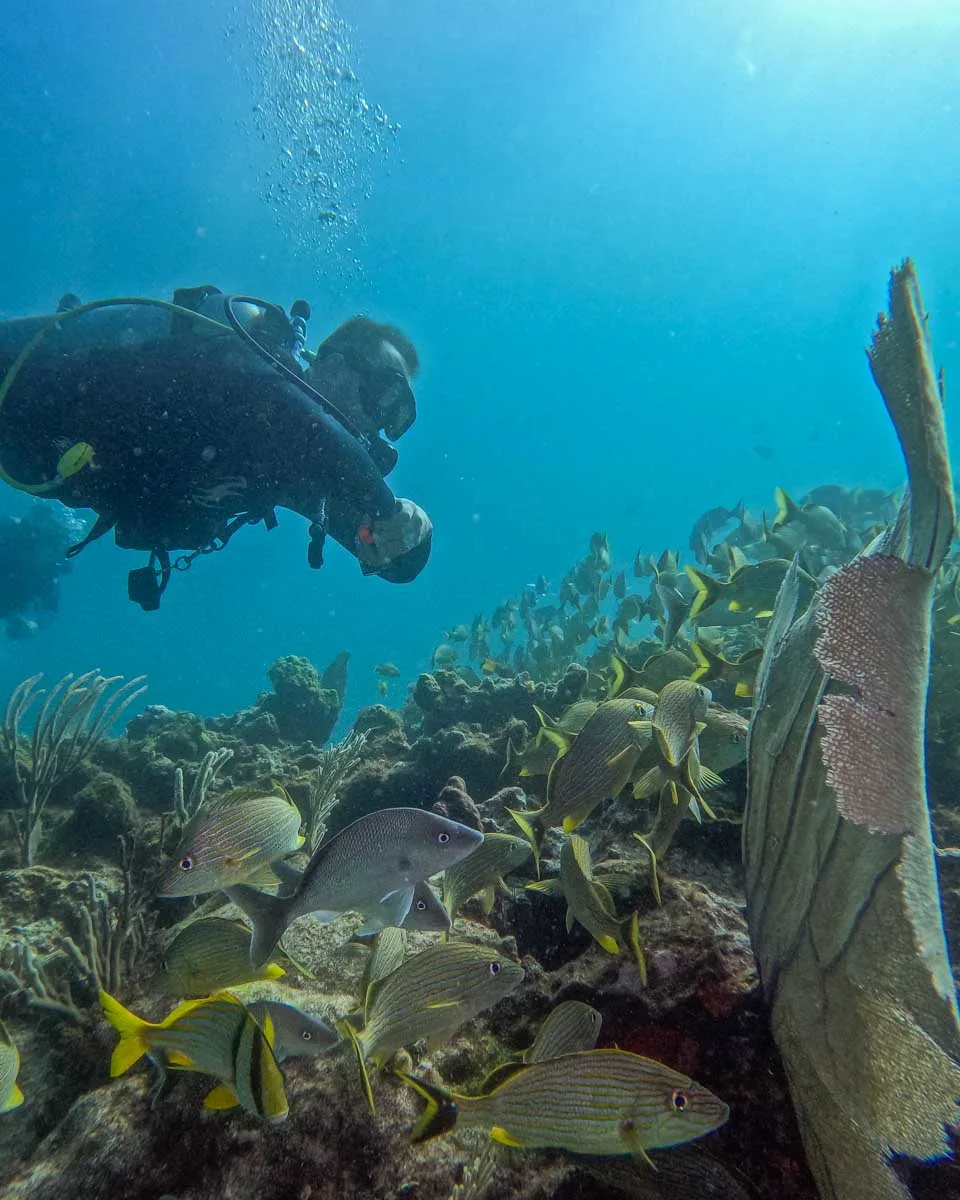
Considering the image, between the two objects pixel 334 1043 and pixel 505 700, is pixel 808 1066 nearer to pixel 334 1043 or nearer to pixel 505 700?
pixel 334 1043

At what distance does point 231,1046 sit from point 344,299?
6161 centimetres

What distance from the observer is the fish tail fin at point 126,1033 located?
→ 1.91m

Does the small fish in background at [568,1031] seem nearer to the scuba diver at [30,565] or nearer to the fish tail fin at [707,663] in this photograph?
the fish tail fin at [707,663]

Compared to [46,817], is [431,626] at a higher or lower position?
higher

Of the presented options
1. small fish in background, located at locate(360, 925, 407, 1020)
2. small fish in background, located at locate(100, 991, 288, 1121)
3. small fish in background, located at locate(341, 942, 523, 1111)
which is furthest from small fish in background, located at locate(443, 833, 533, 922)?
small fish in background, located at locate(100, 991, 288, 1121)

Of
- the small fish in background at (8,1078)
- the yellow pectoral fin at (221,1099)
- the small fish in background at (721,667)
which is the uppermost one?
Result: the small fish in background at (721,667)

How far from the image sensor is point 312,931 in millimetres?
3141

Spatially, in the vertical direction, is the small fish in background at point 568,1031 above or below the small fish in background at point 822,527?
below

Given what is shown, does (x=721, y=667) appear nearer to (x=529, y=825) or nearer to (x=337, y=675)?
(x=529, y=825)

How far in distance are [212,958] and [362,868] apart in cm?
84

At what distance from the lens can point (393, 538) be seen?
643cm

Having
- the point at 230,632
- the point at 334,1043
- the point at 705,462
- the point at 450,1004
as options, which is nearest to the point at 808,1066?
the point at 450,1004

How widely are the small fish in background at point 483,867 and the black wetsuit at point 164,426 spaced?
13.0 ft

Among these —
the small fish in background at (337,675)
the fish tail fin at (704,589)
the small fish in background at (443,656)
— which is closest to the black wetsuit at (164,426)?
the fish tail fin at (704,589)
